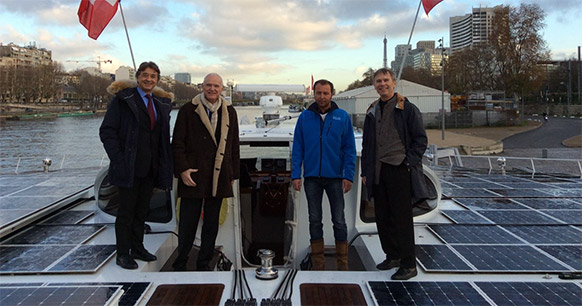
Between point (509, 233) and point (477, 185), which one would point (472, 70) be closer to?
point (477, 185)

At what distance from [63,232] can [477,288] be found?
13.8 ft

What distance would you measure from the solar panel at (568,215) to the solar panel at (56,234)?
5458 millimetres

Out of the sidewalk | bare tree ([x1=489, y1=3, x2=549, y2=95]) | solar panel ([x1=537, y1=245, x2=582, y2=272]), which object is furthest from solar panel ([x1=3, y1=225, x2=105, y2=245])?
bare tree ([x1=489, y1=3, x2=549, y2=95])

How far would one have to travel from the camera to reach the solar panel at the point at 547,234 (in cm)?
411

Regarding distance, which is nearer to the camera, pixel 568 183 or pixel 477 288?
pixel 477 288

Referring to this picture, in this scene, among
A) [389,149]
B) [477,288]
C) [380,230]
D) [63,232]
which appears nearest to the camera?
[477,288]

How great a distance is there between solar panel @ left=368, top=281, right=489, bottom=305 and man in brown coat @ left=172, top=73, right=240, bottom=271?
1.58 metres

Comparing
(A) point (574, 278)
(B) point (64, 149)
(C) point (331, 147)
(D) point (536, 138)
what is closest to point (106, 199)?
(C) point (331, 147)

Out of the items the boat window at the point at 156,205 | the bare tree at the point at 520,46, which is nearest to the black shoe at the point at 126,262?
the boat window at the point at 156,205

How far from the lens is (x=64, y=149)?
3328cm

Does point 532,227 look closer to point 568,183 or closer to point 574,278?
point 574,278

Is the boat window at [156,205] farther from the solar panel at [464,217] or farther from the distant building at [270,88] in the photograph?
the distant building at [270,88]

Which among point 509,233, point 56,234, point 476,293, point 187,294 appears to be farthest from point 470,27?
point 187,294

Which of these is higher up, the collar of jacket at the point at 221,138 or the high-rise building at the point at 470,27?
the high-rise building at the point at 470,27
